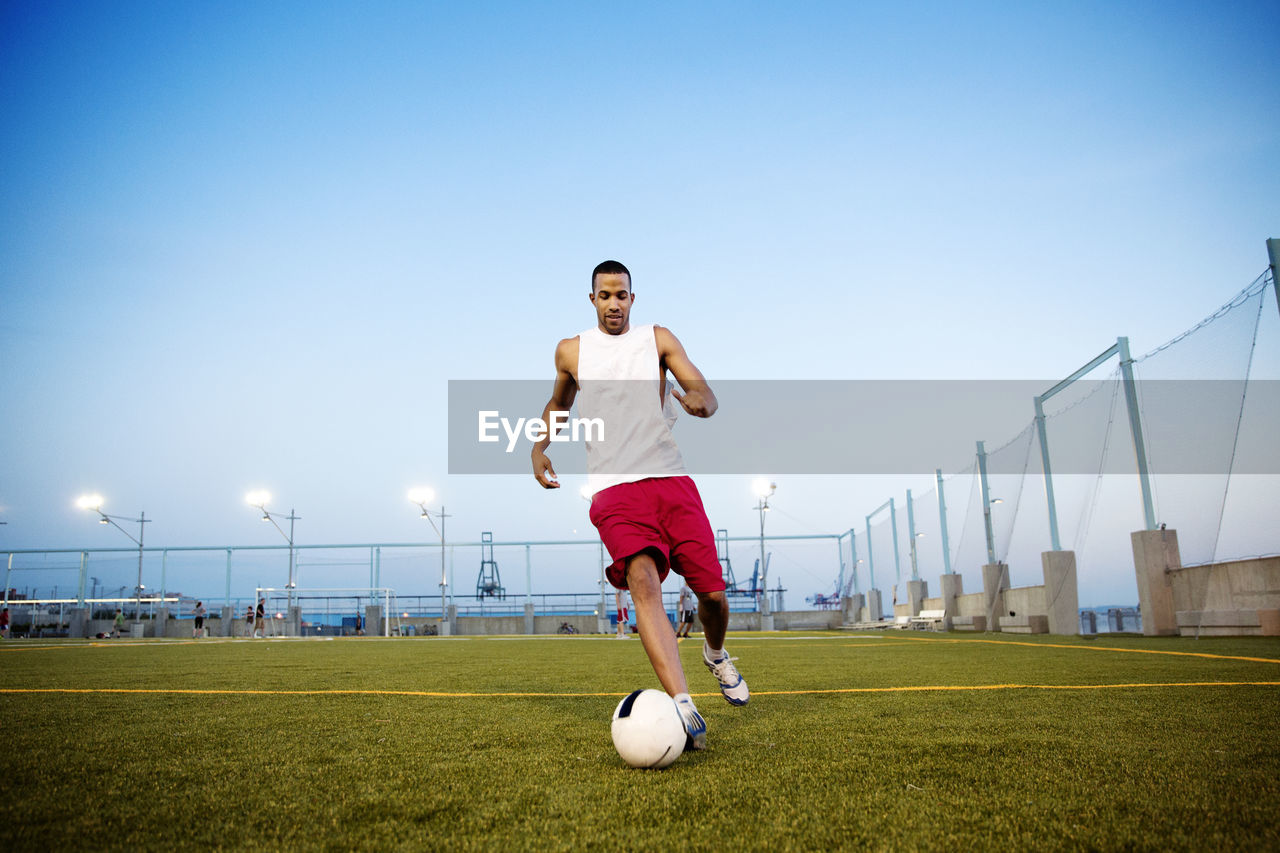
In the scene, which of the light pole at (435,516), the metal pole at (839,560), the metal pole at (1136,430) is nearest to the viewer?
the metal pole at (1136,430)

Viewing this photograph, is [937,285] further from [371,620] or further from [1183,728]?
[371,620]

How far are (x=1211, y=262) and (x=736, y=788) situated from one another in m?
20.5

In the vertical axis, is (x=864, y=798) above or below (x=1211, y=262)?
below

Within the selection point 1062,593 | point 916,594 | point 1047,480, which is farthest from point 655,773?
point 916,594

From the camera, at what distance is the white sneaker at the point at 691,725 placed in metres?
2.65

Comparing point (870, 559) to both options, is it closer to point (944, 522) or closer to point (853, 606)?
point (853, 606)

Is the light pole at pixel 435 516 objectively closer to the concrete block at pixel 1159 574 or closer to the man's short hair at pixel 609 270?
the concrete block at pixel 1159 574

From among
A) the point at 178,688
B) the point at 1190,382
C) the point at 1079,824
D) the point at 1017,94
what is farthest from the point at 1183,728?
the point at 1017,94

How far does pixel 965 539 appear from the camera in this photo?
22047 mm

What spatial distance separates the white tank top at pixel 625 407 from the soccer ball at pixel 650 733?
3.37ft

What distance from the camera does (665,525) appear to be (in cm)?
323

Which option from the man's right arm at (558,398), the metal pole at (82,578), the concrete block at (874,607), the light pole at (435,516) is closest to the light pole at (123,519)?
the metal pole at (82,578)

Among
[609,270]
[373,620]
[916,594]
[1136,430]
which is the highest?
[1136,430]

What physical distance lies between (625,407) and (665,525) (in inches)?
21.8
